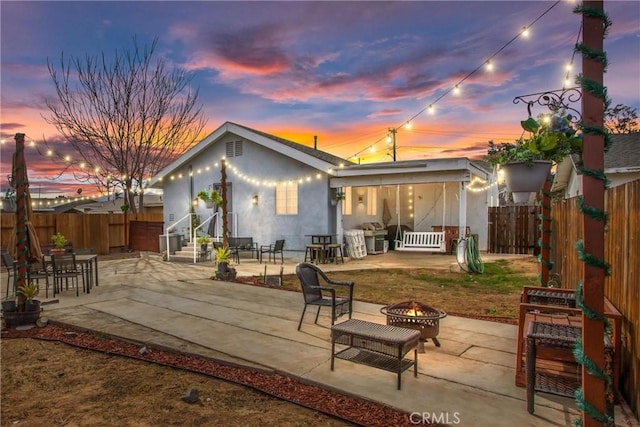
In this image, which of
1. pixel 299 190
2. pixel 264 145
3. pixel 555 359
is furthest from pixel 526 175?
pixel 264 145

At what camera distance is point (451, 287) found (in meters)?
8.29

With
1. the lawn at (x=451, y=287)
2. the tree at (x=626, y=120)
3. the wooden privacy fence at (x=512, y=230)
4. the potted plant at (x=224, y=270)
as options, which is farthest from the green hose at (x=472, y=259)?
the tree at (x=626, y=120)

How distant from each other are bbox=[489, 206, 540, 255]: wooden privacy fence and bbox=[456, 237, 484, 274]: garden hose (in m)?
5.58

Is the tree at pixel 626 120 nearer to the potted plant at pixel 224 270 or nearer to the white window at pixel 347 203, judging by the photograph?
the white window at pixel 347 203

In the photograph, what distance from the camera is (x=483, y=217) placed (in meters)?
15.2

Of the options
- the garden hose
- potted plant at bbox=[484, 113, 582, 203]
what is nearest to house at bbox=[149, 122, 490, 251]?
the garden hose

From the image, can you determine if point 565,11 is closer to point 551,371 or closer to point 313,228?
point 551,371

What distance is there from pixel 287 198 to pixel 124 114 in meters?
9.82

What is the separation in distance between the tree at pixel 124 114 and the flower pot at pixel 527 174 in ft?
59.7

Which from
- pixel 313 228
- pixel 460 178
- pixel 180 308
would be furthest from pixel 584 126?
pixel 313 228

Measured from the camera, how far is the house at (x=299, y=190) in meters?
11.7

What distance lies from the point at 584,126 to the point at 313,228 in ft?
36.8

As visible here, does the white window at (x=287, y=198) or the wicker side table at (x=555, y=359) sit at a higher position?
the white window at (x=287, y=198)

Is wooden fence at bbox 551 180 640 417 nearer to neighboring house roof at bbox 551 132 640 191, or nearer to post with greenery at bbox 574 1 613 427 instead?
post with greenery at bbox 574 1 613 427
